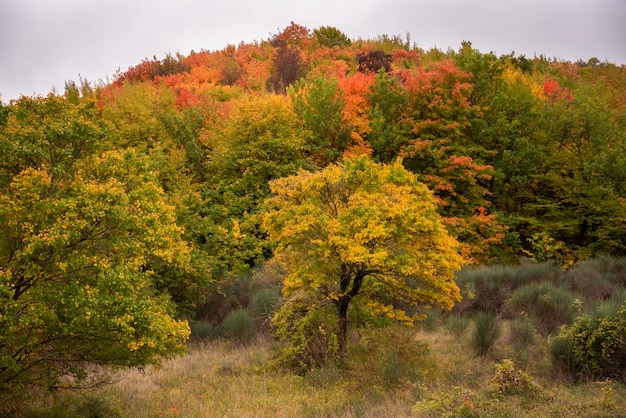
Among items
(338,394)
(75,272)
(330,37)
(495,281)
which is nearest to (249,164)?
(495,281)

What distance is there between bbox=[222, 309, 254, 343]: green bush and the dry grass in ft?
8.36

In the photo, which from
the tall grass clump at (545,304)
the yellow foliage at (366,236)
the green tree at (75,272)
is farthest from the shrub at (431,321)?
the green tree at (75,272)

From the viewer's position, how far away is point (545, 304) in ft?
52.2

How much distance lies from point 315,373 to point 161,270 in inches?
291

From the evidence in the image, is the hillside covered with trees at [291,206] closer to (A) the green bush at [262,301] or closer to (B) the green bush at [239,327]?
(A) the green bush at [262,301]

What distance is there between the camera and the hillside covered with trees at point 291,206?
8.44m

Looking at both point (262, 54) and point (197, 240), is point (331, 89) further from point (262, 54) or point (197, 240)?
point (262, 54)

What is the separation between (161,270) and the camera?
16906 mm

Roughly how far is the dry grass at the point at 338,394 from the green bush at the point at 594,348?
493 millimetres

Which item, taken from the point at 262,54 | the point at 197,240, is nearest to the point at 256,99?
the point at 197,240

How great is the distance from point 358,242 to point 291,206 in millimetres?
2228

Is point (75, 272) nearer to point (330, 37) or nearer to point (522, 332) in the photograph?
point (522, 332)

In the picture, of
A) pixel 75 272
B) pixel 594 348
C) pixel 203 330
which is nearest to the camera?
pixel 75 272

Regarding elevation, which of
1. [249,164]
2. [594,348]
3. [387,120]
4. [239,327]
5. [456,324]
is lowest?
[456,324]
